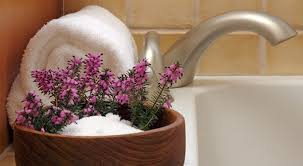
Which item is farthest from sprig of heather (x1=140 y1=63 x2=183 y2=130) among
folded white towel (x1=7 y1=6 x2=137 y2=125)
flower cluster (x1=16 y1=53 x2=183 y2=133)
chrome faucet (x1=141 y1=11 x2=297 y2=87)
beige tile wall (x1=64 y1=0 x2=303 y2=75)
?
beige tile wall (x1=64 y1=0 x2=303 y2=75)

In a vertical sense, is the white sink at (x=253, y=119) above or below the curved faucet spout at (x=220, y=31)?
below

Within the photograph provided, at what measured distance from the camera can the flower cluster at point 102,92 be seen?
0.40m

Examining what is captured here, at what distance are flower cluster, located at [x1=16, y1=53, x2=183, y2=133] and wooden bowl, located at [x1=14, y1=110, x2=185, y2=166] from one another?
30mm

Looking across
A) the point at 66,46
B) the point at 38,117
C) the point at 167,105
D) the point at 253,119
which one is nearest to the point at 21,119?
the point at 38,117

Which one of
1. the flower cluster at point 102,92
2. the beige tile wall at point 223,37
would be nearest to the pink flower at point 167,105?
the flower cluster at point 102,92

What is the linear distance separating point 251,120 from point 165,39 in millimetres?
224

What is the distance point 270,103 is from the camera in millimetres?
951

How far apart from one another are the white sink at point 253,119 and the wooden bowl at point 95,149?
53cm

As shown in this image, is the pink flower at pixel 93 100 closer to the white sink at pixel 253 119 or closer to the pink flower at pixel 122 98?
the pink flower at pixel 122 98

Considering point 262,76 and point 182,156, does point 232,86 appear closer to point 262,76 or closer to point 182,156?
point 262,76

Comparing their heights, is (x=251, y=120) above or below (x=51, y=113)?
below

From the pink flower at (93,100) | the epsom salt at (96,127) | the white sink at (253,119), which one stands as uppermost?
the pink flower at (93,100)

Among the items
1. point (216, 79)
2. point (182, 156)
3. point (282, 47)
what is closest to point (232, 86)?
point (216, 79)

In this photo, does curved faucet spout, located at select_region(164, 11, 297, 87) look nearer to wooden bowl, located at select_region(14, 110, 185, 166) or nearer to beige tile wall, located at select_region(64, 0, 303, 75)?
beige tile wall, located at select_region(64, 0, 303, 75)
